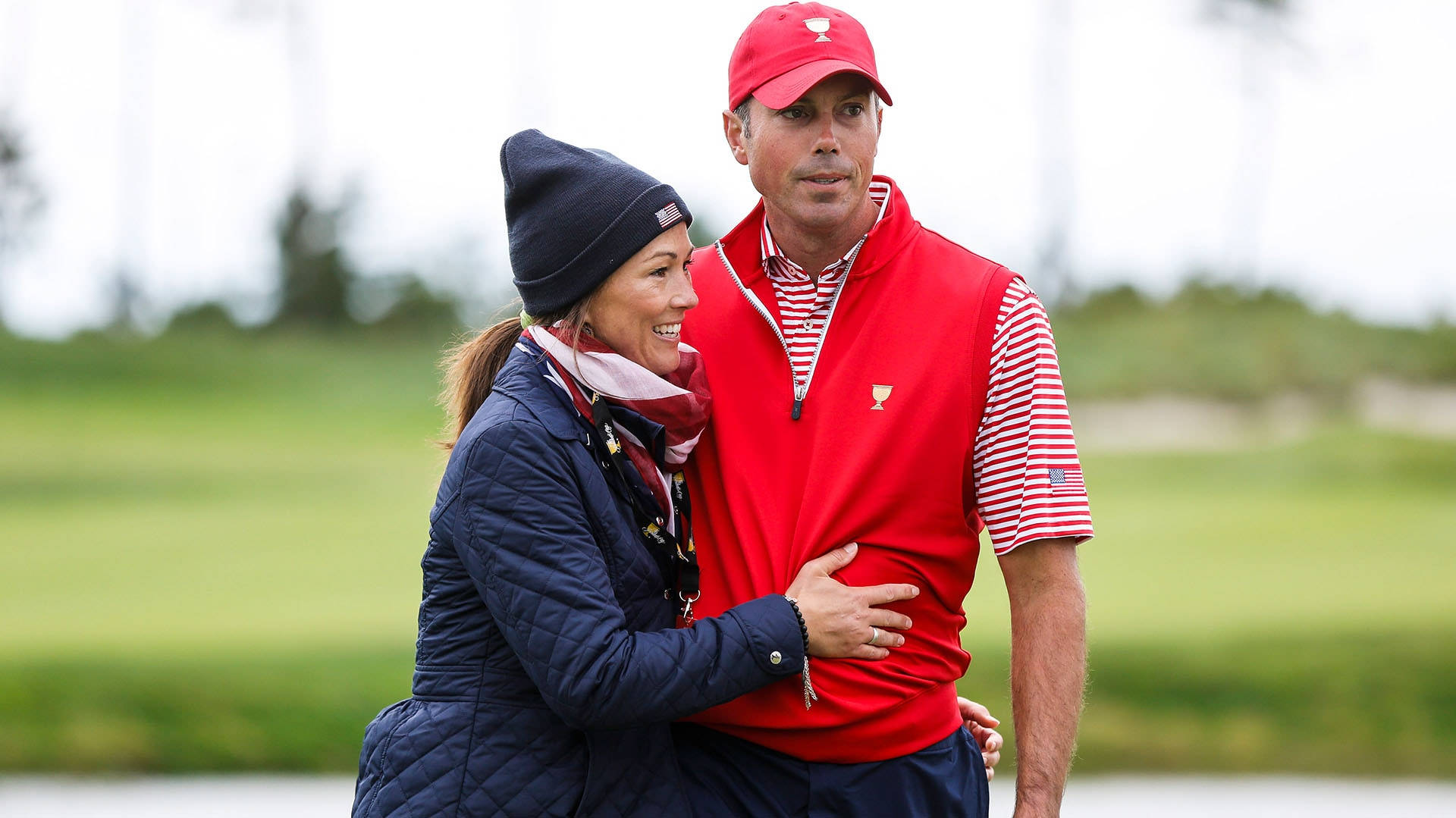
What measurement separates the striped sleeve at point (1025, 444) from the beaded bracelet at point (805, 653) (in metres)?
0.36

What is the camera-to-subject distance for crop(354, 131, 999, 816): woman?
215cm

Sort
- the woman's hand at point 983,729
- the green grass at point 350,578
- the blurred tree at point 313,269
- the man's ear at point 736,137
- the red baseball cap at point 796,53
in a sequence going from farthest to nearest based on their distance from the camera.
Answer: the blurred tree at point 313,269, the green grass at point 350,578, the woman's hand at point 983,729, the man's ear at point 736,137, the red baseball cap at point 796,53

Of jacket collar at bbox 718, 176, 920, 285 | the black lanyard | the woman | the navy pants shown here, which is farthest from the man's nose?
the navy pants

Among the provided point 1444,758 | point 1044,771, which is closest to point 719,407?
point 1044,771

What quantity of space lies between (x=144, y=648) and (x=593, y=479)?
22.4 ft

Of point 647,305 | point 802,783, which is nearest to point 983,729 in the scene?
point 802,783

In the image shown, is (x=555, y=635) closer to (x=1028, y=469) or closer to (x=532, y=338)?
(x=532, y=338)

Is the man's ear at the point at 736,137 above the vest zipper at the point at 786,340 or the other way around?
above

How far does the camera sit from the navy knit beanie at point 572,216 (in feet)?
7.70

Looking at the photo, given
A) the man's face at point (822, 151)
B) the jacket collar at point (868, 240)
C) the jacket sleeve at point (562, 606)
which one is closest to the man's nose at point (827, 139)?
the man's face at point (822, 151)

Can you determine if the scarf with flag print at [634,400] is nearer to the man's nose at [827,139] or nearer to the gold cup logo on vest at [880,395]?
the gold cup logo on vest at [880,395]

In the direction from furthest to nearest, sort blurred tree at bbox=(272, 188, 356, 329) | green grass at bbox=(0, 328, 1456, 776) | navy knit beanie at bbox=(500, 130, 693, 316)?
blurred tree at bbox=(272, 188, 356, 329) → green grass at bbox=(0, 328, 1456, 776) → navy knit beanie at bbox=(500, 130, 693, 316)

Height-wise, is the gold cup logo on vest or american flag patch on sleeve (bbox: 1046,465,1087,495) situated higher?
the gold cup logo on vest

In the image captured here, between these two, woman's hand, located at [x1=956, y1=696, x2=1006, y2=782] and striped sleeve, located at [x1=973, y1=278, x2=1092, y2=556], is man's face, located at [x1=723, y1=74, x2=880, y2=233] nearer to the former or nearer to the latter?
striped sleeve, located at [x1=973, y1=278, x2=1092, y2=556]
